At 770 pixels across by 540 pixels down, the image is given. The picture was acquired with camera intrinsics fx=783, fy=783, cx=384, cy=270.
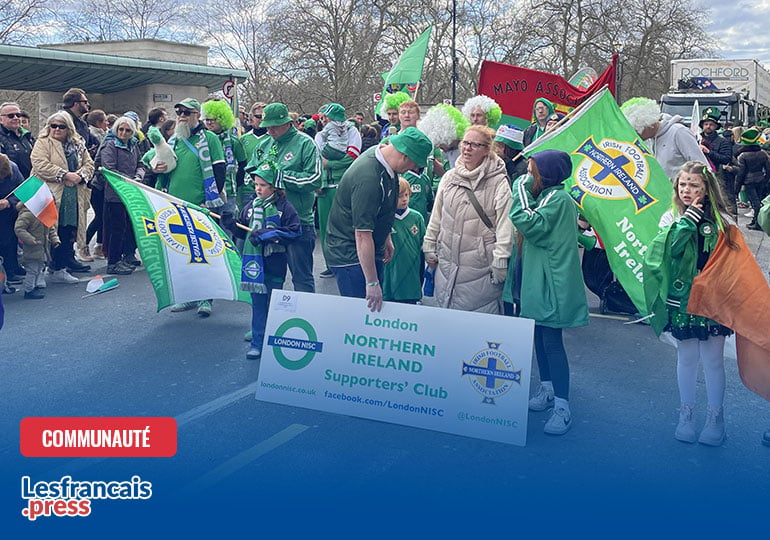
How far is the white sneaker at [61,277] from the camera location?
29.3 ft

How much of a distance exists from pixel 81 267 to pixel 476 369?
679 cm

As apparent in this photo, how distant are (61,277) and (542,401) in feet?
20.4

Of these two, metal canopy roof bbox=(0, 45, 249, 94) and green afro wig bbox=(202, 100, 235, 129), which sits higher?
metal canopy roof bbox=(0, 45, 249, 94)

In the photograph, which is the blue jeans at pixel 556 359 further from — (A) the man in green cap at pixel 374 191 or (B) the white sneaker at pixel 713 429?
(A) the man in green cap at pixel 374 191

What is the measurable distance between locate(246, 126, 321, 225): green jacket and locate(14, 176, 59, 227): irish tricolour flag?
2655 millimetres

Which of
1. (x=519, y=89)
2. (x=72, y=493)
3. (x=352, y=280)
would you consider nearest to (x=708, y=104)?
(x=519, y=89)

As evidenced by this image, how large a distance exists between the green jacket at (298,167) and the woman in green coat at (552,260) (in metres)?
2.39

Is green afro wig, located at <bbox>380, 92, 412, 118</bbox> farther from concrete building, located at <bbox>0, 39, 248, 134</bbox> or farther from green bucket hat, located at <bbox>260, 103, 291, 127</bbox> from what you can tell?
concrete building, located at <bbox>0, 39, 248, 134</bbox>

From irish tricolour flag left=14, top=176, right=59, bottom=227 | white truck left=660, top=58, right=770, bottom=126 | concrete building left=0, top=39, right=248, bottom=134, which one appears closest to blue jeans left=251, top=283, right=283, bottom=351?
irish tricolour flag left=14, top=176, right=59, bottom=227

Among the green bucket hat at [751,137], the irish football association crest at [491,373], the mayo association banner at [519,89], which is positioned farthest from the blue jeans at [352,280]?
the green bucket hat at [751,137]

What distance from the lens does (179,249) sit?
6.73 m

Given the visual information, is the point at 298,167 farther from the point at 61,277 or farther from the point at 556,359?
→ the point at 61,277

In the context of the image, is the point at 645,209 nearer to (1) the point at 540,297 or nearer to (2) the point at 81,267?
(1) the point at 540,297

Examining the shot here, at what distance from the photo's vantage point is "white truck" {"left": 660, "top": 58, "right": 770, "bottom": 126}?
20.7m
